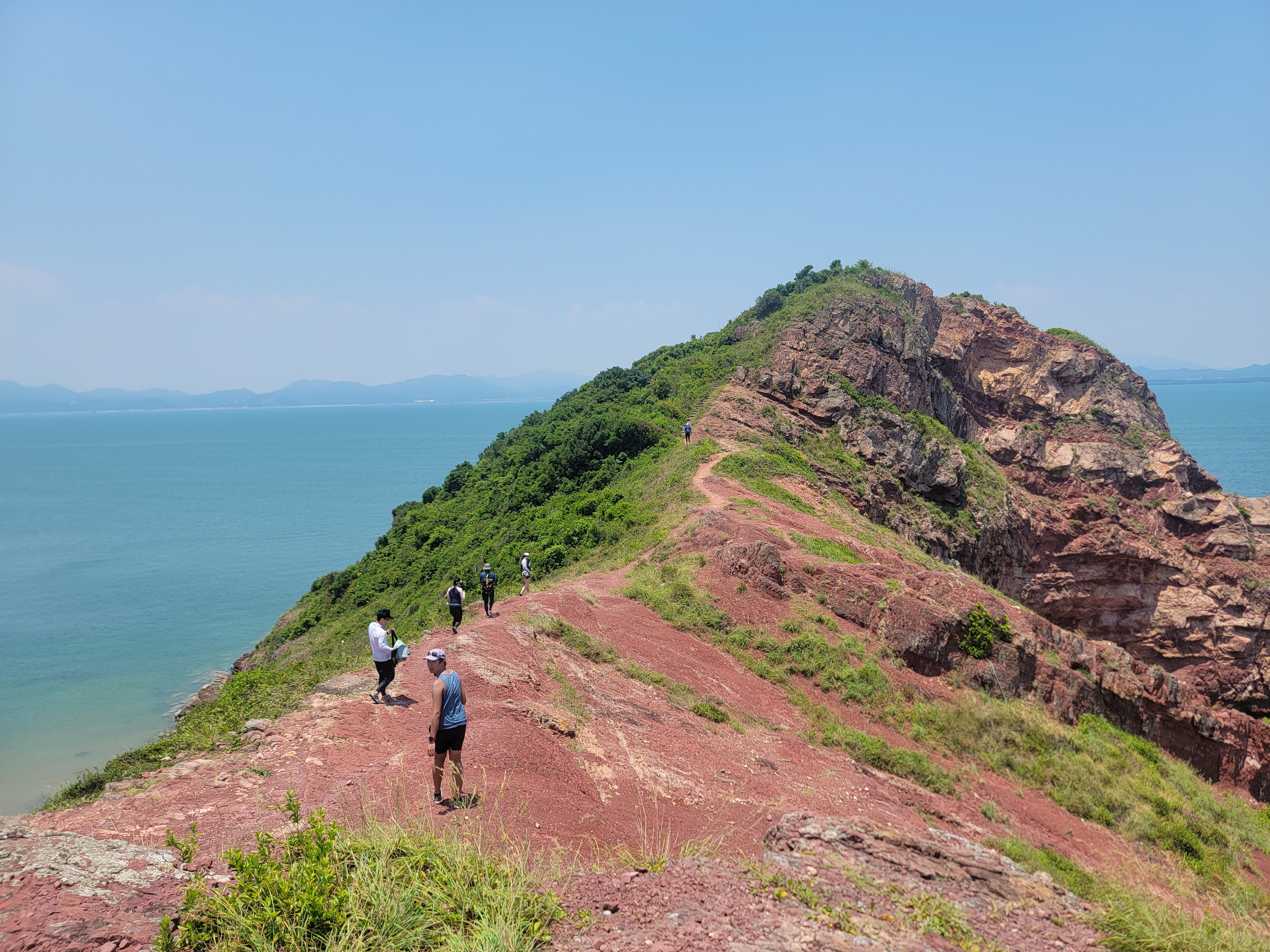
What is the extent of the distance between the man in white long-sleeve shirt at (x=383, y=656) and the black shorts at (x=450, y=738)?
384cm

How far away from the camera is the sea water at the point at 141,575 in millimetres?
31156

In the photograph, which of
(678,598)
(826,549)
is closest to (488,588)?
(678,598)

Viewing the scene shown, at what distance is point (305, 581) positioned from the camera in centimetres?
5725

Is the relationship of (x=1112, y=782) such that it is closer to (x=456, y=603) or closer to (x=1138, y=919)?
(x=1138, y=919)

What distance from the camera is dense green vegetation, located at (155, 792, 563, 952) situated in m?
4.83

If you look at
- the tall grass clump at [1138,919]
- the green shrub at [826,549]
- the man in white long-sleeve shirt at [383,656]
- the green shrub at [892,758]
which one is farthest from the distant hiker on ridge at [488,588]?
the tall grass clump at [1138,919]

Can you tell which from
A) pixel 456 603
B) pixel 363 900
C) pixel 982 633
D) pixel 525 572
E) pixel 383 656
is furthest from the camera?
pixel 525 572

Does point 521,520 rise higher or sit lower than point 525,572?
lower

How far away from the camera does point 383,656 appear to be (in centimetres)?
1098

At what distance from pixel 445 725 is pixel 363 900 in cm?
229

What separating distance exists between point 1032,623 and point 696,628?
9.90m

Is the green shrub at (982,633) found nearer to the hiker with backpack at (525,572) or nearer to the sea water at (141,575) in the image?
the hiker with backpack at (525,572)

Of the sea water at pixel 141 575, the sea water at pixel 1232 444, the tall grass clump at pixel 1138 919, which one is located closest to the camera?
the tall grass clump at pixel 1138 919

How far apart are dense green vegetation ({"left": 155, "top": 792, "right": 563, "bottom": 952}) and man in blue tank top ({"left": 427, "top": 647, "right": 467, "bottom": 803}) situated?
54.0 inches
